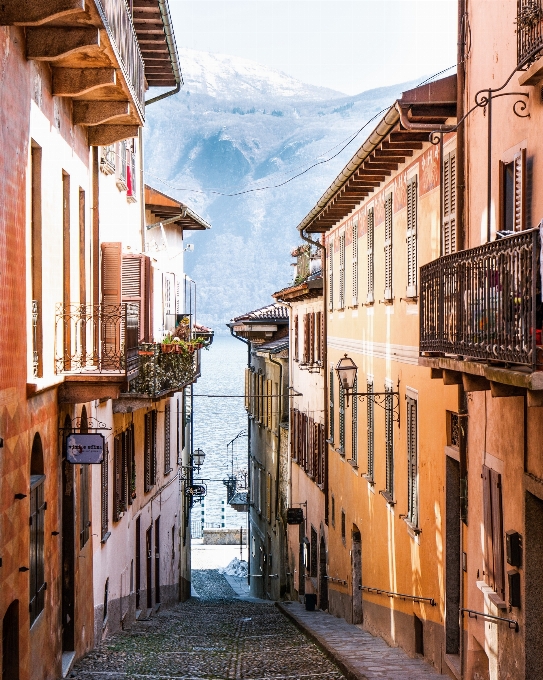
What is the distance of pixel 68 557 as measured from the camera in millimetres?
15305

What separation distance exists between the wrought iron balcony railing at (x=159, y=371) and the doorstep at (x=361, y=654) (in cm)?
535

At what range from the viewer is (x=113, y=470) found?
20422 mm

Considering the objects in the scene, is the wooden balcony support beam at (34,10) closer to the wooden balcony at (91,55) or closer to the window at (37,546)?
the wooden balcony at (91,55)

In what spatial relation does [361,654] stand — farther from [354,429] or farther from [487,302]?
[487,302]

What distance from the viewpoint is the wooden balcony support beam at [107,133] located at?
Result: 1614 centimetres

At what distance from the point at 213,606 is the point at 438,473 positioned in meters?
20.4

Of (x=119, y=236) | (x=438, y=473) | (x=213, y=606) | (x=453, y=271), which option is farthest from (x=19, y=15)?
(x=213, y=606)

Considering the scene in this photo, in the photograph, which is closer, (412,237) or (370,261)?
(412,237)

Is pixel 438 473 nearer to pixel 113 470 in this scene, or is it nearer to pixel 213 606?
pixel 113 470

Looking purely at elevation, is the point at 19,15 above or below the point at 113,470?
above

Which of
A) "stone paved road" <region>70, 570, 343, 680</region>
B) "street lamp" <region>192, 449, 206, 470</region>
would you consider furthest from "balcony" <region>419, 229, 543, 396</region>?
"street lamp" <region>192, 449, 206, 470</region>

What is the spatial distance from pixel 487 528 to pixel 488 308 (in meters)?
3.52

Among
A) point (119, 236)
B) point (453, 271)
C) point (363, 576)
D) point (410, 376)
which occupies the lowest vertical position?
point (363, 576)

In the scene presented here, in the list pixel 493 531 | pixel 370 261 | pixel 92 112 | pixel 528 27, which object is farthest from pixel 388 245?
pixel 528 27
